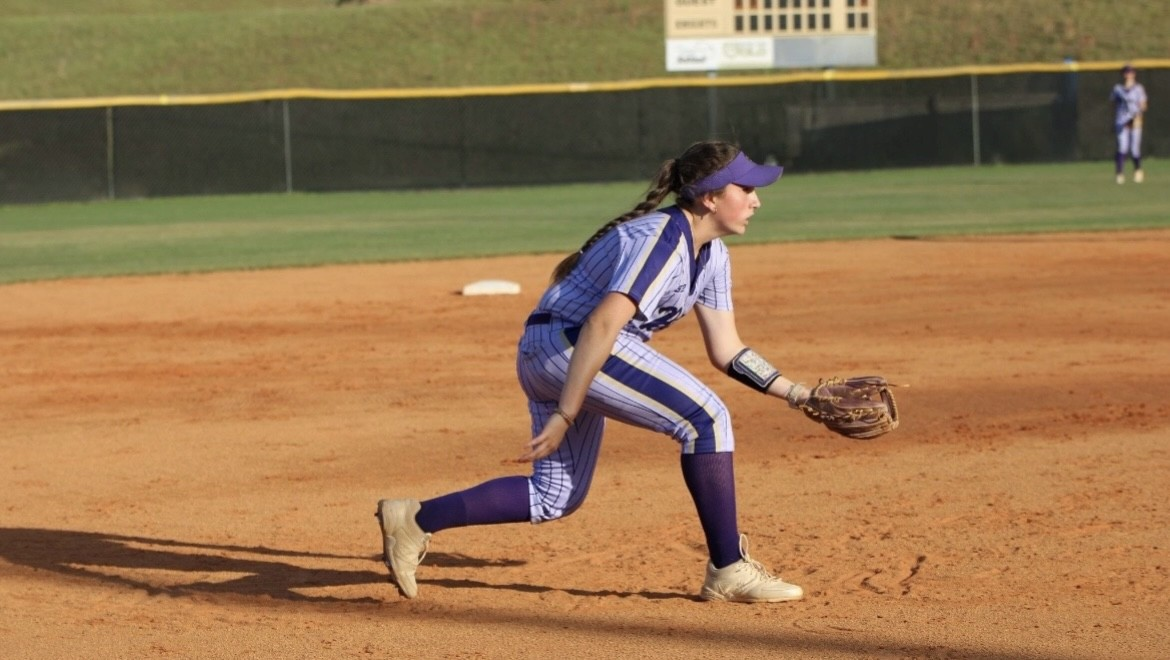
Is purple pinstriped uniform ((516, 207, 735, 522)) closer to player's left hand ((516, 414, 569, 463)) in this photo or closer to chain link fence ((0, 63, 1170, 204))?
player's left hand ((516, 414, 569, 463))

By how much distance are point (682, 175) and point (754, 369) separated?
69cm

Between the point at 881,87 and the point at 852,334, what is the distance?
19.8 metres

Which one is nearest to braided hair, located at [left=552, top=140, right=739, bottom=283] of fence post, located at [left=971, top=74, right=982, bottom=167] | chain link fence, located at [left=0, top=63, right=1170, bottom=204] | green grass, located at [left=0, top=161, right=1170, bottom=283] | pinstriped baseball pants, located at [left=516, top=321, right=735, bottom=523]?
pinstriped baseball pants, located at [left=516, top=321, right=735, bottom=523]

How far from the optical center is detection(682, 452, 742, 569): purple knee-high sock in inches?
175

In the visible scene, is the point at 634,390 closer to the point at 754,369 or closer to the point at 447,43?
the point at 754,369

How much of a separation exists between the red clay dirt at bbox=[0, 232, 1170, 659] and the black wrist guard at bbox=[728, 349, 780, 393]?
2.19ft

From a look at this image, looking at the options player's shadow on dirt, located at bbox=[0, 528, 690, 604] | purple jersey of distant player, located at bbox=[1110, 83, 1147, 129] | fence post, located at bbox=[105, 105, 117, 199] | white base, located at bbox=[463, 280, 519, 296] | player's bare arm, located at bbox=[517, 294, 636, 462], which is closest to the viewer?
player's bare arm, located at bbox=[517, 294, 636, 462]

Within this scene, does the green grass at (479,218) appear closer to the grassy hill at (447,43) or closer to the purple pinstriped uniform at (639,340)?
the purple pinstriped uniform at (639,340)

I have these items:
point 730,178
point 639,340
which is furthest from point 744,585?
point 730,178

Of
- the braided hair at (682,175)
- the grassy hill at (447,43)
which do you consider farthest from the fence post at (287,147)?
the braided hair at (682,175)

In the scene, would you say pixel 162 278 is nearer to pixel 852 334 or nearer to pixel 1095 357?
pixel 852 334

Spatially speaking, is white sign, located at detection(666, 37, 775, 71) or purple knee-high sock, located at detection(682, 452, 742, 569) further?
white sign, located at detection(666, 37, 775, 71)

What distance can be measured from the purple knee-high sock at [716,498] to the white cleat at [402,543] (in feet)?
2.82

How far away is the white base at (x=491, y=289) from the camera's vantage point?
12750mm
